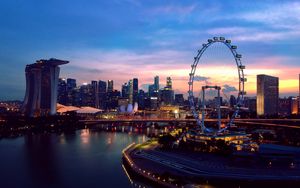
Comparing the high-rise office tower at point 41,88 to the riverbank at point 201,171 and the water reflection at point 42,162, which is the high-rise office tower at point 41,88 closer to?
the water reflection at point 42,162

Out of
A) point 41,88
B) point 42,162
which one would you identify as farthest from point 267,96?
point 42,162

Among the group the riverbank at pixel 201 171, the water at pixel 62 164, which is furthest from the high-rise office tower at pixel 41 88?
the riverbank at pixel 201 171

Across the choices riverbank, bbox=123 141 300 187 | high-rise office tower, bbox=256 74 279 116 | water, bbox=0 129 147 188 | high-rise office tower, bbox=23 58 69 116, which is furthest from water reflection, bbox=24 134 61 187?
high-rise office tower, bbox=256 74 279 116

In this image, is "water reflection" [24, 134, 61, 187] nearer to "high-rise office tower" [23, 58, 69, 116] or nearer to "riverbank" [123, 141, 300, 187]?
"riverbank" [123, 141, 300, 187]

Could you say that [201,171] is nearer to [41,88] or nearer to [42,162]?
[42,162]

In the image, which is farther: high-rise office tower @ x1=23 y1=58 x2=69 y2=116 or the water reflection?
high-rise office tower @ x1=23 y1=58 x2=69 y2=116

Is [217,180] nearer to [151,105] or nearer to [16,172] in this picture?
[16,172]
